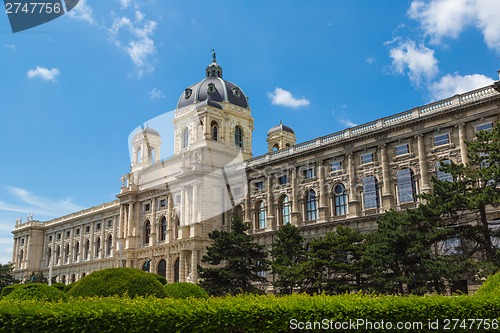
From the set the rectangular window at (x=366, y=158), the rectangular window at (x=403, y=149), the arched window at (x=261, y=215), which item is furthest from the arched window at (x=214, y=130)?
the rectangular window at (x=403, y=149)

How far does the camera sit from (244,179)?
50.9 meters

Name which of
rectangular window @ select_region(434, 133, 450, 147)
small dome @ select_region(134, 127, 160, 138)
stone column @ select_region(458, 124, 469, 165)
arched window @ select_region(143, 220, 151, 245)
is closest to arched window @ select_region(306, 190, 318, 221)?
rectangular window @ select_region(434, 133, 450, 147)

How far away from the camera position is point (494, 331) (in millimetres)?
13352

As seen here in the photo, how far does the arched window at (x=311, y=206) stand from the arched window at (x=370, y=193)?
17.3ft

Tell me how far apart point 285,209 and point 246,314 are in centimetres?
3422

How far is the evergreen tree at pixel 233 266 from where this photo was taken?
36.8m

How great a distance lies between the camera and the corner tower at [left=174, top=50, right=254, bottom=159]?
58250 millimetres

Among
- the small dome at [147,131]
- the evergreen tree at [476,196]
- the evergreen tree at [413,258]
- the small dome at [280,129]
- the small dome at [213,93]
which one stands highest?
the small dome at [213,93]

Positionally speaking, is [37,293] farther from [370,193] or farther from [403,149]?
[403,149]

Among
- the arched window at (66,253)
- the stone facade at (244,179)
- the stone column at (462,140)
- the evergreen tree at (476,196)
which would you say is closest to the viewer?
the evergreen tree at (476,196)

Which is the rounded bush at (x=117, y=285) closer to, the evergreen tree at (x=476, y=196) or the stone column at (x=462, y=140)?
the evergreen tree at (x=476, y=196)

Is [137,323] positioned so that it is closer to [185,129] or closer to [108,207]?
[185,129]

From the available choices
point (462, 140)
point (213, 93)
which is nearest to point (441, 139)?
point (462, 140)

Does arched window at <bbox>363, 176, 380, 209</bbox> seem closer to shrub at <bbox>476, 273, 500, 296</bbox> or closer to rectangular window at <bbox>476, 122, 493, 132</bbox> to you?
rectangular window at <bbox>476, 122, 493, 132</bbox>
